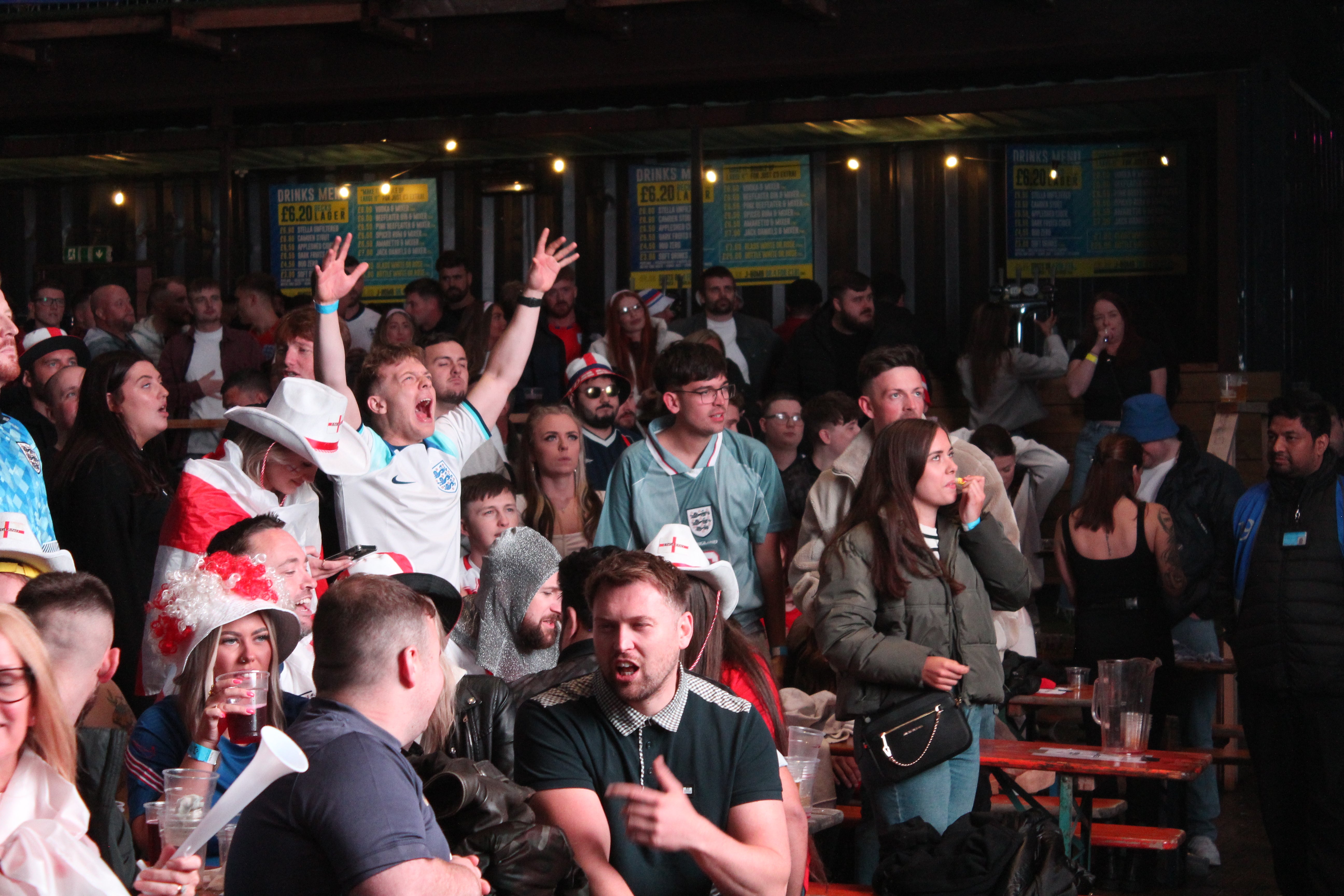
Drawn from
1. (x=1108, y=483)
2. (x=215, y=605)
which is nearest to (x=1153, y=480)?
(x=1108, y=483)

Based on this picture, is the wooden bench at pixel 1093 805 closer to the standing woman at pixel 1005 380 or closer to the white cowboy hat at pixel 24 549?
the white cowboy hat at pixel 24 549

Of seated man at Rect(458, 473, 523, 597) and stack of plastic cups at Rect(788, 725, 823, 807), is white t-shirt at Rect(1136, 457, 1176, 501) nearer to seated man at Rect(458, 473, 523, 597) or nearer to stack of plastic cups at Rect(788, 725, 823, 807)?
seated man at Rect(458, 473, 523, 597)

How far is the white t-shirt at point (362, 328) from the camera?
10242 millimetres

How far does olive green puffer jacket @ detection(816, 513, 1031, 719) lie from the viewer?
461 centimetres

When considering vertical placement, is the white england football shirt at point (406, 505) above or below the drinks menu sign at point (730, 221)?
below

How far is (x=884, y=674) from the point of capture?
15.1ft

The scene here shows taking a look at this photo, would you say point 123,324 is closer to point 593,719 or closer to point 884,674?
point 884,674

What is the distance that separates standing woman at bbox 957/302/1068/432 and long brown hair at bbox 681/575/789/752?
19.8 ft

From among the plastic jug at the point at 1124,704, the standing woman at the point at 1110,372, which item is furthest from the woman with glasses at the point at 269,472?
the standing woman at the point at 1110,372

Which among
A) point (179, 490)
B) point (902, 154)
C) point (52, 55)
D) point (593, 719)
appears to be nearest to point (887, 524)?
point (593, 719)

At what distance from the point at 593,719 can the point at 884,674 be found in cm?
157

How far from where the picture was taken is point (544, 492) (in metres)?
6.51

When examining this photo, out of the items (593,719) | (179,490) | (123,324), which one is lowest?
(593,719)

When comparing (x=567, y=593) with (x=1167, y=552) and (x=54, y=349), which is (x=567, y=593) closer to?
(x=1167, y=552)
